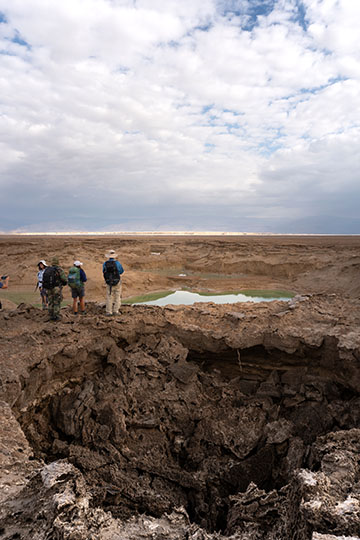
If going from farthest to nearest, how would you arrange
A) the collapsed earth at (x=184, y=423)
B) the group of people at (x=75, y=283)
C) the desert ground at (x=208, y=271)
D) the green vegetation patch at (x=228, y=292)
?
the desert ground at (x=208, y=271), the green vegetation patch at (x=228, y=292), the group of people at (x=75, y=283), the collapsed earth at (x=184, y=423)

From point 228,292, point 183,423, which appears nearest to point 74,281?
point 183,423

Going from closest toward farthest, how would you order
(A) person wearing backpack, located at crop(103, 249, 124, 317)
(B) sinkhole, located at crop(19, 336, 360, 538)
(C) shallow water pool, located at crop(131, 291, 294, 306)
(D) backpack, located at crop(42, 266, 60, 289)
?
(B) sinkhole, located at crop(19, 336, 360, 538) < (D) backpack, located at crop(42, 266, 60, 289) < (A) person wearing backpack, located at crop(103, 249, 124, 317) < (C) shallow water pool, located at crop(131, 291, 294, 306)

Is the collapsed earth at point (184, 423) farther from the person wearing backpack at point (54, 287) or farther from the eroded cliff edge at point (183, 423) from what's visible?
the person wearing backpack at point (54, 287)

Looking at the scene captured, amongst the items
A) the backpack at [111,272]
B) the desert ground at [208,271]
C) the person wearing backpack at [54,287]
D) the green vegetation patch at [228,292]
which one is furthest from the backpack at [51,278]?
the desert ground at [208,271]

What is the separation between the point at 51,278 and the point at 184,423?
468cm

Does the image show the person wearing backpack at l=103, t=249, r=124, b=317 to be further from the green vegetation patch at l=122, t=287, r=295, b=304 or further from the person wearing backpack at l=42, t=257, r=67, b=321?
the green vegetation patch at l=122, t=287, r=295, b=304

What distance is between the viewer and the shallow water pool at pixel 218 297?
678 inches

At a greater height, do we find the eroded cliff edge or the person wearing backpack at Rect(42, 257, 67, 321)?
the person wearing backpack at Rect(42, 257, 67, 321)

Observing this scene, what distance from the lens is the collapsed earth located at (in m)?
2.56

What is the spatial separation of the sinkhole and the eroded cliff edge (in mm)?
20

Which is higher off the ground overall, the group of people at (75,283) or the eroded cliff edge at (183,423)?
the group of people at (75,283)

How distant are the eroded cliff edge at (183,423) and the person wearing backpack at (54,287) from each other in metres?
0.33

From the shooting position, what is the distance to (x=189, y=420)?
5434 millimetres

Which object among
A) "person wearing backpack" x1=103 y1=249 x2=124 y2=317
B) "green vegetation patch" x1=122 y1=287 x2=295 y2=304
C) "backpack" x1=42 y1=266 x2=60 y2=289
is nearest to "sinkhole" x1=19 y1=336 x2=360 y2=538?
"person wearing backpack" x1=103 y1=249 x2=124 y2=317
